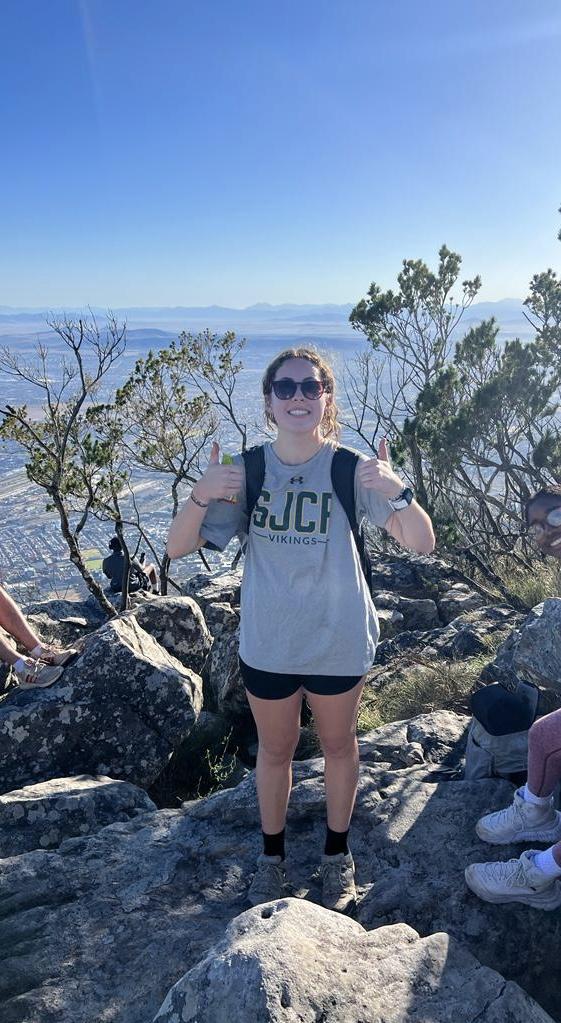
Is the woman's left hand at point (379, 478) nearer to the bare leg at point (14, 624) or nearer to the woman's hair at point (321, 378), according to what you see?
the woman's hair at point (321, 378)

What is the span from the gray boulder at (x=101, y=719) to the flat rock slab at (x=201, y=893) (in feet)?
2.47

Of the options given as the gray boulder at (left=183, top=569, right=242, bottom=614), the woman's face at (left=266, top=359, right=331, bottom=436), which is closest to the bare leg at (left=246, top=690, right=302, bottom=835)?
the woman's face at (left=266, top=359, right=331, bottom=436)

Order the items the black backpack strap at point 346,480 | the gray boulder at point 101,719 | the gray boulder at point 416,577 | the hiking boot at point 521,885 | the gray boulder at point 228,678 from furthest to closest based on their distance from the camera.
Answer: the gray boulder at point 416,577
the gray boulder at point 228,678
the gray boulder at point 101,719
the black backpack strap at point 346,480
the hiking boot at point 521,885

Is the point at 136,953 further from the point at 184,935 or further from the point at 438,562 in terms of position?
the point at 438,562

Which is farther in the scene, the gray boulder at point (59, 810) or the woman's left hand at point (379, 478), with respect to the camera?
the gray boulder at point (59, 810)

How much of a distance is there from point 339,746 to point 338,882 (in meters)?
0.53

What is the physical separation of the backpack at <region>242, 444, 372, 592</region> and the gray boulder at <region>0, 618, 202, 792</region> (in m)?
1.97

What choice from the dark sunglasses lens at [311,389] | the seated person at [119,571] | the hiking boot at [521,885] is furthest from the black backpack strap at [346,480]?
the seated person at [119,571]

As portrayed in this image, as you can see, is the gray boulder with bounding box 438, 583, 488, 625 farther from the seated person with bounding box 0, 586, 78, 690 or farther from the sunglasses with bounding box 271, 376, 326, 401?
the sunglasses with bounding box 271, 376, 326, 401

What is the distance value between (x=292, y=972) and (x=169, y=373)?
1269 cm

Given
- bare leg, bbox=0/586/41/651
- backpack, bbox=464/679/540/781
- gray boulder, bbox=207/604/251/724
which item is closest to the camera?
backpack, bbox=464/679/540/781

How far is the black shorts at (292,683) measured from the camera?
2.37 metres

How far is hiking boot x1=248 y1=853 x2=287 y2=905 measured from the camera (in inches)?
96.6

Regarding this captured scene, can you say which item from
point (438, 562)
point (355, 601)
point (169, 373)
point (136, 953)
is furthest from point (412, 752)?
point (169, 373)
